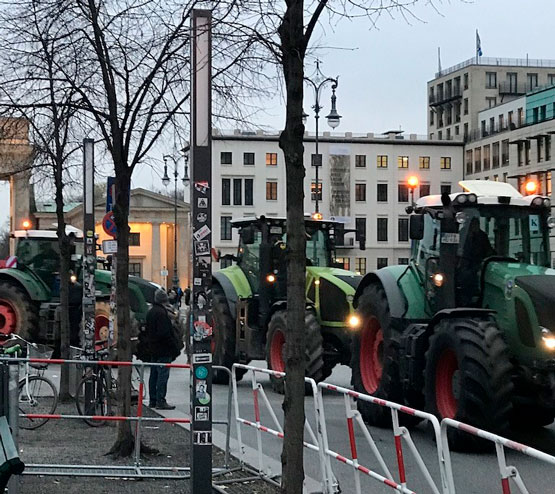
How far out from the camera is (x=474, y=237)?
14164 mm

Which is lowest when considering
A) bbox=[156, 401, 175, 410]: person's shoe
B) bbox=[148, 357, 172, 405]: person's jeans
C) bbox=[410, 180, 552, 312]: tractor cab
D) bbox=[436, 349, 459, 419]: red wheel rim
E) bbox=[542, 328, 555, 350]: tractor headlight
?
bbox=[156, 401, 175, 410]: person's shoe

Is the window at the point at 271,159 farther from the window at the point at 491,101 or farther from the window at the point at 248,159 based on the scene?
the window at the point at 491,101

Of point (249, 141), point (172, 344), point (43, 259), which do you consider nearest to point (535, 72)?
point (249, 141)

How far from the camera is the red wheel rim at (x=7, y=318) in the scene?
25094 mm

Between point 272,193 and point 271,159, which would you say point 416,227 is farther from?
point 271,159

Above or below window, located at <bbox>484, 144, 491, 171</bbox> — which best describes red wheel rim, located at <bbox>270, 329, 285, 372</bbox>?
below

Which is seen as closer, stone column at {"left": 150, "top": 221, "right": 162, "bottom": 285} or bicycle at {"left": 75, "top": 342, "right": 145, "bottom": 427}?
bicycle at {"left": 75, "top": 342, "right": 145, "bottom": 427}

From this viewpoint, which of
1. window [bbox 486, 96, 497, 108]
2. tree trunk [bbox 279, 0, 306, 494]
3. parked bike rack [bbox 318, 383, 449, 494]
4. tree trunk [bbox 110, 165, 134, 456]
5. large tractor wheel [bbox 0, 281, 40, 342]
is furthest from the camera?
window [bbox 486, 96, 497, 108]

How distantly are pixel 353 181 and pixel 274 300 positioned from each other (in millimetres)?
70132

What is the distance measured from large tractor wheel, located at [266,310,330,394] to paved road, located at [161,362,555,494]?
158 cm

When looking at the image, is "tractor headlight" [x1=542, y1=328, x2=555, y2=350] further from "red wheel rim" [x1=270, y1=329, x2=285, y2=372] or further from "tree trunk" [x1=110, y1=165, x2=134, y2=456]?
"red wheel rim" [x1=270, y1=329, x2=285, y2=372]

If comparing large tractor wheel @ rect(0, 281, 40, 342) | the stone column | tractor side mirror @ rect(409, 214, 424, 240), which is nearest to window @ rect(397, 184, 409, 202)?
the stone column

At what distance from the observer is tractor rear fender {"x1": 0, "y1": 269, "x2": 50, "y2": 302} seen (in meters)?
25.5

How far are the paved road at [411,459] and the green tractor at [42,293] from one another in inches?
349
